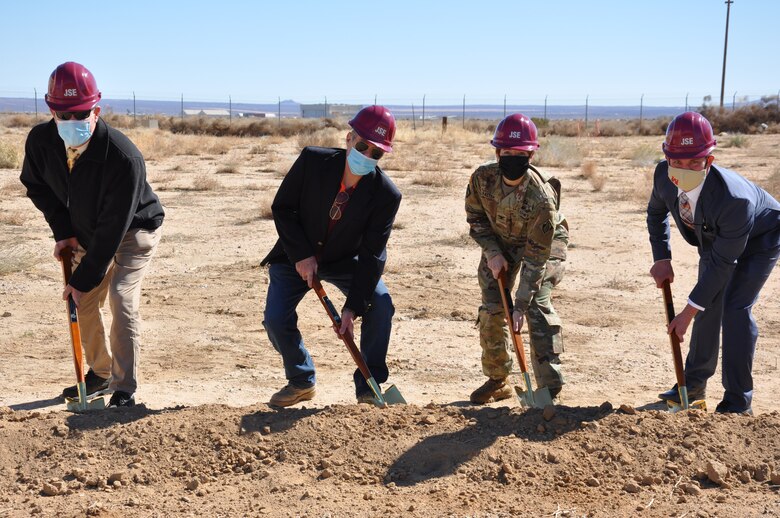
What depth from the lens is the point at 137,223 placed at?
17.9 feet

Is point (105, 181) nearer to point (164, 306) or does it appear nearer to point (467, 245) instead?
point (164, 306)

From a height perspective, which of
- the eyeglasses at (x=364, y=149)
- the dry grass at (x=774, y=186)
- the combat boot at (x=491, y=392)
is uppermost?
the eyeglasses at (x=364, y=149)

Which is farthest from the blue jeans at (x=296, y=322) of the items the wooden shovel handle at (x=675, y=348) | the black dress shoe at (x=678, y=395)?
the black dress shoe at (x=678, y=395)

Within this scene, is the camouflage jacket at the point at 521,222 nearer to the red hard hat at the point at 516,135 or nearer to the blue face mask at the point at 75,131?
the red hard hat at the point at 516,135

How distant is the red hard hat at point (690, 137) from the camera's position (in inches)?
197

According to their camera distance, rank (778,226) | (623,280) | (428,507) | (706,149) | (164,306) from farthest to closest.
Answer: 1. (623,280)
2. (164,306)
3. (778,226)
4. (706,149)
5. (428,507)

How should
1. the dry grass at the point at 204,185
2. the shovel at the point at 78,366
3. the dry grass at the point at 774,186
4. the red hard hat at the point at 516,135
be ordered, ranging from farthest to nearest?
1. the dry grass at the point at 204,185
2. the dry grass at the point at 774,186
3. the red hard hat at the point at 516,135
4. the shovel at the point at 78,366

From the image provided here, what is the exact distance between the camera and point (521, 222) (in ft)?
18.5

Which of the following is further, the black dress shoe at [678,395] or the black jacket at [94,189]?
the black dress shoe at [678,395]

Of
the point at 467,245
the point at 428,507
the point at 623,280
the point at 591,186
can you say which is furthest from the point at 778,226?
the point at 591,186

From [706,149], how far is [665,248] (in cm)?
93

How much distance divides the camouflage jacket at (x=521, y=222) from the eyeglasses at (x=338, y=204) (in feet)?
2.83

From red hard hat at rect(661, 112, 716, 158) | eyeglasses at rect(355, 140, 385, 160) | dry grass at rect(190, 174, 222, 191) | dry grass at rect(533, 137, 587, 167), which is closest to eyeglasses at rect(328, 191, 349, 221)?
eyeglasses at rect(355, 140, 385, 160)

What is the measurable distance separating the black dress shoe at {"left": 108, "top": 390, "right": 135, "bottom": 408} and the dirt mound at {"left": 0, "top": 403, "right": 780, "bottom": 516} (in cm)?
41
